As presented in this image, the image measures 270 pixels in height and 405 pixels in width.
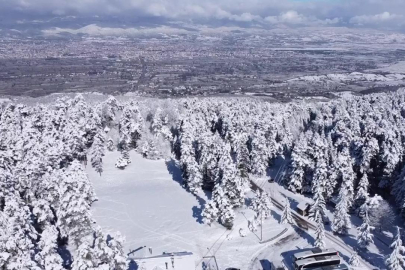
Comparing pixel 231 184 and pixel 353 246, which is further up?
pixel 231 184

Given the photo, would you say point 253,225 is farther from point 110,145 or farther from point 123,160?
point 110,145

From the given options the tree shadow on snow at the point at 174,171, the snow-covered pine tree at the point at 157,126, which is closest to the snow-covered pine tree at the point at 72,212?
the tree shadow on snow at the point at 174,171

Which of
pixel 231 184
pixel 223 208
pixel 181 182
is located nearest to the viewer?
pixel 223 208

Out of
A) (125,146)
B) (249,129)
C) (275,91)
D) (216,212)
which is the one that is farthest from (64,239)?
(275,91)

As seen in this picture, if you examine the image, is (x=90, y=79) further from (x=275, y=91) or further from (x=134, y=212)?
(x=134, y=212)

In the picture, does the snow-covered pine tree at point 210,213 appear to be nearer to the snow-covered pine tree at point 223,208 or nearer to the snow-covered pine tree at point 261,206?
the snow-covered pine tree at point 223,208

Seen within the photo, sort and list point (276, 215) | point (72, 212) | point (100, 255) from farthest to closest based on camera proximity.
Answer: point (276, 215) < point (72, 212) < point (100, 255)

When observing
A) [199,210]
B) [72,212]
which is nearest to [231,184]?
[199,210]
